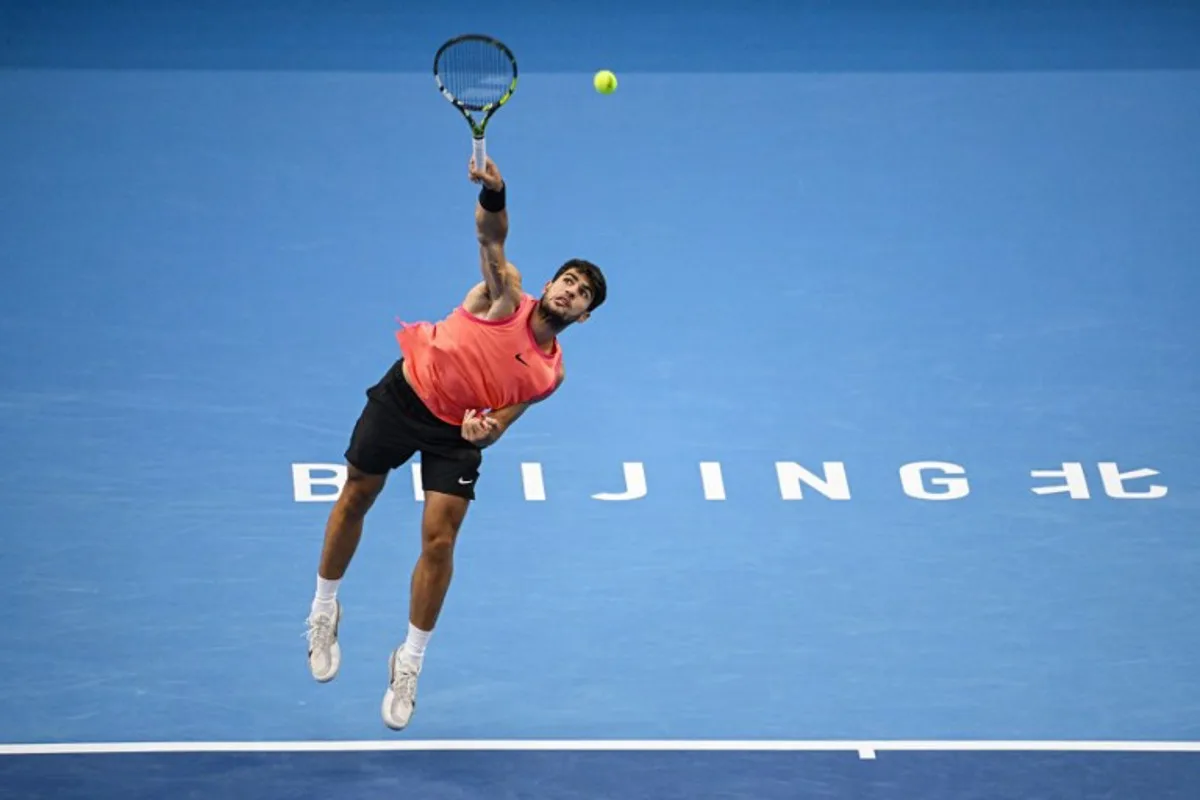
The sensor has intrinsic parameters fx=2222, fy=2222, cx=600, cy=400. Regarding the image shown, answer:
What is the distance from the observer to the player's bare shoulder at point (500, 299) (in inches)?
371

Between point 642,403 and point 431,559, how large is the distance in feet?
10.8

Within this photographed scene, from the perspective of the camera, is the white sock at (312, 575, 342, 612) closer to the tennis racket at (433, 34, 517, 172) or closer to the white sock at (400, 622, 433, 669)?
the white sock at (400, 622, 433, 669)

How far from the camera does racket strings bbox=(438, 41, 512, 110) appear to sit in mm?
9367

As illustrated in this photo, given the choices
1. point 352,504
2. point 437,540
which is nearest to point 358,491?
point 352,504

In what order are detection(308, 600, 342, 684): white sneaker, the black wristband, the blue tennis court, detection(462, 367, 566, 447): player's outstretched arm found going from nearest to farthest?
1. the black wristband
2. detection(462, 367, 566, 447): player's outstretched arm
3. detection(308, 600, 342, 684): white sneaker
4. the blue tennis court

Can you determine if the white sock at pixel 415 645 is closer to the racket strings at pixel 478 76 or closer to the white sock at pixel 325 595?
the white sock at pixel 325 595

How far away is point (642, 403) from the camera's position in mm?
12703

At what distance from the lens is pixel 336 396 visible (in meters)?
12.7

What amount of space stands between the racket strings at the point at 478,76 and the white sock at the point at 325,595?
230 cm

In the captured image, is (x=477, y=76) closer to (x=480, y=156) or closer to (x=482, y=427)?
(x=480, y=156)

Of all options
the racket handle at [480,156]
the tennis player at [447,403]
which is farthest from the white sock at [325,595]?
the racket handle at [480,156]

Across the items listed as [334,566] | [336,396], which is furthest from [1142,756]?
[336,396]

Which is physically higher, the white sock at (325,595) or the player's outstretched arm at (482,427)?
the player's outstretched arm at (482,427)

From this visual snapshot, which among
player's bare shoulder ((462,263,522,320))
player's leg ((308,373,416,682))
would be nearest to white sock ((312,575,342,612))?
player's leg ((308,373,416,682))
